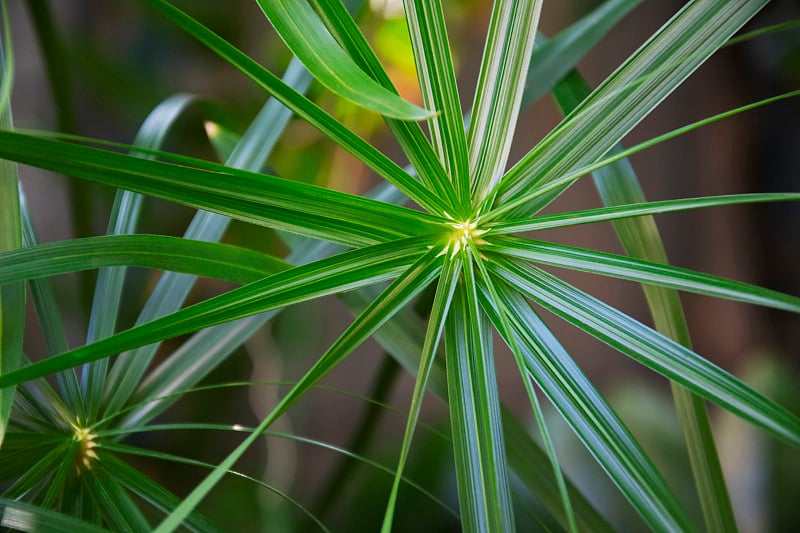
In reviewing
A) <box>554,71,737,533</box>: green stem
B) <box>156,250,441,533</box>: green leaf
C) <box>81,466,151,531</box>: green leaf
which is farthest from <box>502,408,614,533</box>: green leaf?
<box>81,466,151,531</box>: green leaf

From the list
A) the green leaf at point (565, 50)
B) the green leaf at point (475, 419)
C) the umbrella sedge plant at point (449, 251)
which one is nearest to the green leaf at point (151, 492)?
the umbrella sedge plant at point (449, 251)

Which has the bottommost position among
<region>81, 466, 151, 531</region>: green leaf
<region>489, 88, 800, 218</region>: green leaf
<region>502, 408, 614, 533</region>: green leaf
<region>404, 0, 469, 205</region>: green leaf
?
<region>81, 466, 151, 531</region>: green leaf

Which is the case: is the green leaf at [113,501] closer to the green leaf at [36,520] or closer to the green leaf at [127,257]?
the green leaf at [36,520]

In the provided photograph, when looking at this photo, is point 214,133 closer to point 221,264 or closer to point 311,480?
point 221,264

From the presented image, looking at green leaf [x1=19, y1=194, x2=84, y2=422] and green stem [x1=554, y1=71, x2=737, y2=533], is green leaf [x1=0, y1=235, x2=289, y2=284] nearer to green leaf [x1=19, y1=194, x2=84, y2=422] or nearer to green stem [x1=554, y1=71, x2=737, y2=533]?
green leaf [x1=19, y1=194, x2=84, y2=422]

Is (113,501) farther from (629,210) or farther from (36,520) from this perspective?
(629,210)

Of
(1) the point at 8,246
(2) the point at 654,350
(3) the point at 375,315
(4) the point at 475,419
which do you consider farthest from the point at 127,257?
(2) the point at 654,350

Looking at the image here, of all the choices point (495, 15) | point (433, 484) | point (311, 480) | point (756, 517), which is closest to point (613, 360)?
point (756, 517)

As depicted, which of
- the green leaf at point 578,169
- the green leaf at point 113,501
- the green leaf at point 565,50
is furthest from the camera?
the green leaf at point 565,50
